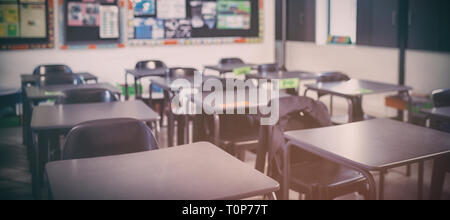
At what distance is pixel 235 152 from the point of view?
3.62 metres

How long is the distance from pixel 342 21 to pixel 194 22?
250 centimetres

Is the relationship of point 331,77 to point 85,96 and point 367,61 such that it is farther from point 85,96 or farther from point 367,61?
point 85,96

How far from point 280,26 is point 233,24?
1.50m

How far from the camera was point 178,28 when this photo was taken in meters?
7.50

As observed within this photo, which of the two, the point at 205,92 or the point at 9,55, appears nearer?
the point at 205,92

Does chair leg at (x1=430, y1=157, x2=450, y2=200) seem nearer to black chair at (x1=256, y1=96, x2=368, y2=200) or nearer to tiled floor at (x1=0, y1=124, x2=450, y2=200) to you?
tiled floor at (x1=0, y1=124, x2=450, y2=200)

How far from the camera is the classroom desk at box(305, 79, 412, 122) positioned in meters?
4.27

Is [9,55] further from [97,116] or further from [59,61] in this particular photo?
[97,116]

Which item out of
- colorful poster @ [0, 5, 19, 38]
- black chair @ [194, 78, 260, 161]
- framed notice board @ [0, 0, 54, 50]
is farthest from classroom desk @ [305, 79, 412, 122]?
colorful poster @ [0, 5, 19, 38]

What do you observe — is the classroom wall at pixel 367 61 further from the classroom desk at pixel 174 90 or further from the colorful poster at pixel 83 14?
the colorful poster at pixel 83 14

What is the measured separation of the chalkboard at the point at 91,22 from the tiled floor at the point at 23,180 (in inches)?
83.9

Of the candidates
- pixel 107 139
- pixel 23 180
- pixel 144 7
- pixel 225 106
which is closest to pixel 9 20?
pixel 144 7

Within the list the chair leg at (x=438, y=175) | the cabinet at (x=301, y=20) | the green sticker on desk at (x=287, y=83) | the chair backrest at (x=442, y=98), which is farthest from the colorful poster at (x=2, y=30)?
the chair leg at (x=438, y=175)
